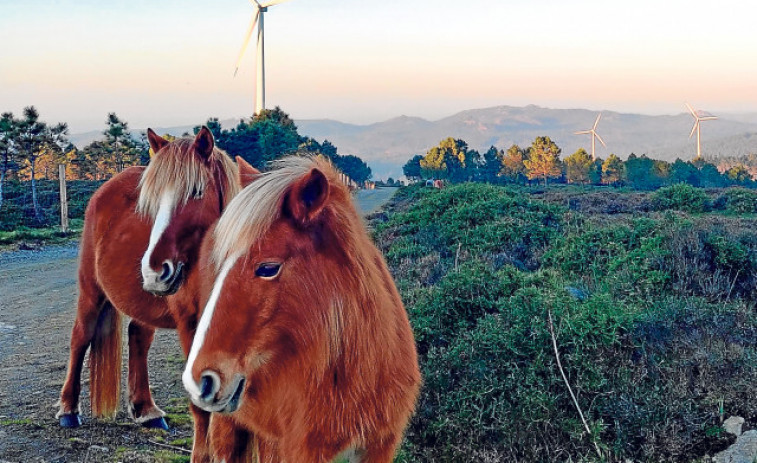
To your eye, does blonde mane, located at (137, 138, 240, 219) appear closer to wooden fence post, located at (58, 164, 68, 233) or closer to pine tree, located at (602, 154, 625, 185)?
wooden fence post, located at (58, 164, 68, 233)

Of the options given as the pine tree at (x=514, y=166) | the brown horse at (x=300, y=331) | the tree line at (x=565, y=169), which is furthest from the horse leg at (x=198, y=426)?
the pine tree at (x=514, y=166)

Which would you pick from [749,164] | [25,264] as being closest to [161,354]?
[25,264]

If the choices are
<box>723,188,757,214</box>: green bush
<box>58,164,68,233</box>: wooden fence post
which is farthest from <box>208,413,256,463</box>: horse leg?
<box>723,188,757,214</box>: green bush

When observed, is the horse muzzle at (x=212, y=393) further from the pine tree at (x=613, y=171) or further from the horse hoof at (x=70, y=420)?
the pine tree at (x=613, y=171)

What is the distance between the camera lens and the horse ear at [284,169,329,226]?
251 cm

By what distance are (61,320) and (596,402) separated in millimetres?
8419

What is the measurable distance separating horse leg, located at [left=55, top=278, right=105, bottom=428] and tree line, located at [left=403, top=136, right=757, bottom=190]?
161ft

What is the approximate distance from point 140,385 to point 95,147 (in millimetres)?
36747

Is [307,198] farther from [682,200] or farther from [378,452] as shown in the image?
[682,200]

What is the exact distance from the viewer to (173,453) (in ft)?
15.8

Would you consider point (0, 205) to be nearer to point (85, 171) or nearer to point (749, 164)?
point (85, 171)

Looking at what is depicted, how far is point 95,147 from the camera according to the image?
1496 inches

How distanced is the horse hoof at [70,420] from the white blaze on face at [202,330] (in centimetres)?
382

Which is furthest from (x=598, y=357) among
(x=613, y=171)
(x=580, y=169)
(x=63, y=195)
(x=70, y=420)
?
(x=580, y=169)
